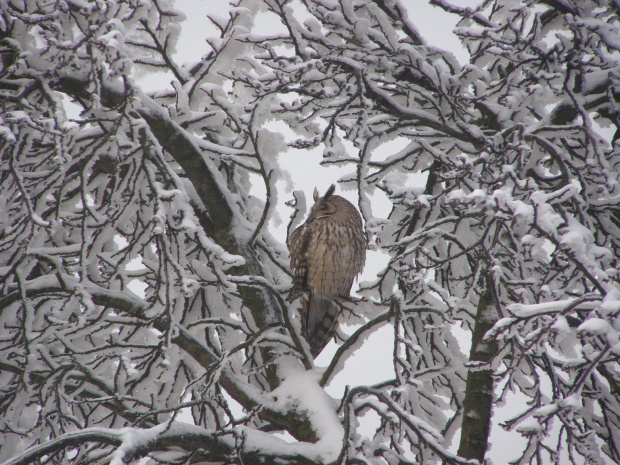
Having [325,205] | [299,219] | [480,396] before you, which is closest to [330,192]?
[325,205]

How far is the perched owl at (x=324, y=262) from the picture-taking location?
14.5 ft

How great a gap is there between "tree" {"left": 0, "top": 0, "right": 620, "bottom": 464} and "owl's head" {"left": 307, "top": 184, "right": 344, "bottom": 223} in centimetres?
105

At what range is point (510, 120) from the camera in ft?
10.3

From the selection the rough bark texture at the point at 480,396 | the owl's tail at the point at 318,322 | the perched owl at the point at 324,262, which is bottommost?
the rough bark texture at the point at 480,396

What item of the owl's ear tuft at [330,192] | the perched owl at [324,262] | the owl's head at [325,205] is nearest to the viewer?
the perched owl at [324,262]

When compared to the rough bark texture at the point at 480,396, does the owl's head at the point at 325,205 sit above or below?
above

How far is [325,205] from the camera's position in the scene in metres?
5.25

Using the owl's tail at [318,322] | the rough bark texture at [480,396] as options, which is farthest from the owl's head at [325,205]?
the rough bark texture at [480,396]

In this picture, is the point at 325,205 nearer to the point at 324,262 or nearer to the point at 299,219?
the point at 324,262

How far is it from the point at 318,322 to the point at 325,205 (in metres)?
1.32

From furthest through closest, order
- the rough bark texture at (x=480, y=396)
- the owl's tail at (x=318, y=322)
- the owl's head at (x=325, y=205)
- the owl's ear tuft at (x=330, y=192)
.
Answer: the owl's ear tuft at (x=330, y=192)
the owl's head at (x=325, y=205)
the owl's tail at (x=318, y=322)
the rough bark texture at (x=480, y=396)

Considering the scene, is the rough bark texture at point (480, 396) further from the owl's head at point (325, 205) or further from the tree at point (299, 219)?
the owl's head at point (325, 205)

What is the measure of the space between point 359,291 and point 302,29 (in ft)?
5.65

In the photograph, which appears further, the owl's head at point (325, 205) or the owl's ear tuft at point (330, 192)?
the owl's ear tuft at point (330, 192)
